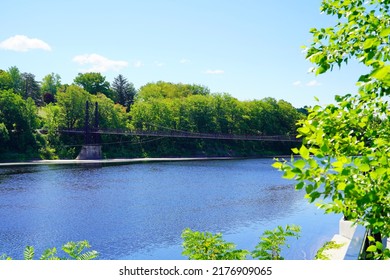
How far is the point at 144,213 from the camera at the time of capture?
22.0 meters

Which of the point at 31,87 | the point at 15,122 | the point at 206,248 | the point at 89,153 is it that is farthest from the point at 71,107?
the point at 206,248

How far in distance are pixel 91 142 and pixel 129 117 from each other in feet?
51.2

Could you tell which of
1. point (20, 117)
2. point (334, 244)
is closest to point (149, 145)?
point (20, 117)

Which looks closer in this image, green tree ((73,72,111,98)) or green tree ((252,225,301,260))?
green tree ((252,225,301,260))

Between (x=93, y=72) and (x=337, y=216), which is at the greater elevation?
(x=93, y=72)

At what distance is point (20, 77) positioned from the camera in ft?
303

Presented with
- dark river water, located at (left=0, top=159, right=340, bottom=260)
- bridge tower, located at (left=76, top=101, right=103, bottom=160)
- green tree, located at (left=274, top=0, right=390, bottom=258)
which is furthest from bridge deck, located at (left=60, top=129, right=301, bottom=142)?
green tree, located at (left=274, top=0, right=390, bottom=258)

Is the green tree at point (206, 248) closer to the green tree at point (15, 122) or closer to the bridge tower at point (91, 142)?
the green tree at point (15, 122)

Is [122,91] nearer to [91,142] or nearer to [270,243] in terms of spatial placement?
[91,142]

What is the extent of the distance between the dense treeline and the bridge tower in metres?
1.66

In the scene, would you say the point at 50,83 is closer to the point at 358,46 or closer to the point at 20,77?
the point at 20,77

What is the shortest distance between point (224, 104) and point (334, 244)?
66.8 m

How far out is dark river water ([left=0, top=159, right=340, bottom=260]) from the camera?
16078mm

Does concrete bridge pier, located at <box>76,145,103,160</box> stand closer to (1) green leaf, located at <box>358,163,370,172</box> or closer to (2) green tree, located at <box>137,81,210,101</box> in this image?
(2) green tree, located at <box>137,81,210,101</box>
